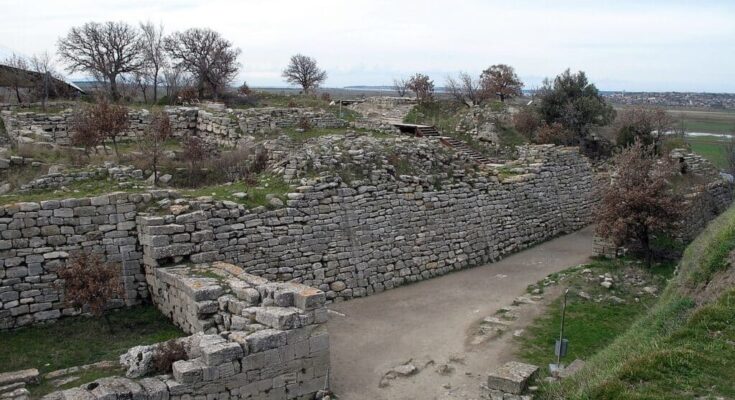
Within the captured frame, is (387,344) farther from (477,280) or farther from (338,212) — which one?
(477,280)

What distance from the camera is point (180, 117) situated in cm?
2303

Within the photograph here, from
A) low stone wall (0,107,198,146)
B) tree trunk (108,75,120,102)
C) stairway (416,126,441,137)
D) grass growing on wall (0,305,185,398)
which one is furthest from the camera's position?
tree trunk (108,75,120,102)

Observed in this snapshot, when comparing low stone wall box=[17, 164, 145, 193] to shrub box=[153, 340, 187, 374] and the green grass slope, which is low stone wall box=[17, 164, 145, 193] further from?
the green grass slope

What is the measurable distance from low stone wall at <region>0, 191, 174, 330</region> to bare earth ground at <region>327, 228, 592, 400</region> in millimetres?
4393

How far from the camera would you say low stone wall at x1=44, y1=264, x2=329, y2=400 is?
7995mm

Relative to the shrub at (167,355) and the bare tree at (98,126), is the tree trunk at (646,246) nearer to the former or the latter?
the shrub at (167,355)

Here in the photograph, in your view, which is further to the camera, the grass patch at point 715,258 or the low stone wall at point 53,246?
the low stone wall at point 53,246

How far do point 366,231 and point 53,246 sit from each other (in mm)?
6906

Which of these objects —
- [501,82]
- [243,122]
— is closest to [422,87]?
[501,82]

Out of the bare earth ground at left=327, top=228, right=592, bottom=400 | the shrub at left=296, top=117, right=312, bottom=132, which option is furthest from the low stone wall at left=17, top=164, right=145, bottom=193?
the shrub at left=296, top=117, right=312, bottom=132

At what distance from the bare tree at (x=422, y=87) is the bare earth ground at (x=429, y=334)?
18.6 m

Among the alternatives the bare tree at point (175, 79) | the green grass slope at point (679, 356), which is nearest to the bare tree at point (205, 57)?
the bare tree at point (175, 79)

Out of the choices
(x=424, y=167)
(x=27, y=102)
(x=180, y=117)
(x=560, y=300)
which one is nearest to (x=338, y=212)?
(x=424, y=167)

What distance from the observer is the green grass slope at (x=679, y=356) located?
6484 millimetres
